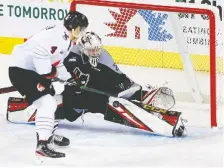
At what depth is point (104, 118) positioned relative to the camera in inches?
118

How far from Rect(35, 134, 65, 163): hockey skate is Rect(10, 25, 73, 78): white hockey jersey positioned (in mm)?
239

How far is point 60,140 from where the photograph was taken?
2.88 metres

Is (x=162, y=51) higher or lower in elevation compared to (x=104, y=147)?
higher

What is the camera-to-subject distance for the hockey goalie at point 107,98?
295 cm

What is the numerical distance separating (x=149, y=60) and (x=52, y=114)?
0.46m

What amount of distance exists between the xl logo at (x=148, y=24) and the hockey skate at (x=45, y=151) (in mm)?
476

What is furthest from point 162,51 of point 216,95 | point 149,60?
point 216,95

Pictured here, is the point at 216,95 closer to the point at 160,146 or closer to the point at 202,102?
the point at 202,102

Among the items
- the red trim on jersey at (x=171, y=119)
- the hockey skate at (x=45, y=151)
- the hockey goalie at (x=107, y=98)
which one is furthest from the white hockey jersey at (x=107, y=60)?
the hockey skate at (x=45, y=151)

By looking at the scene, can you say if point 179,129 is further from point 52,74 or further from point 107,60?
point 52,74

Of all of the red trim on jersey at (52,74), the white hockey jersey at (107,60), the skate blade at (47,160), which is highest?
the white hockey jersey at (107,60)

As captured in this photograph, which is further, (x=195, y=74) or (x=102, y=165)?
(x=195, y=74)

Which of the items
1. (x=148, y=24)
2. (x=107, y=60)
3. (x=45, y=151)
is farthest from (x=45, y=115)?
(x=148, y=24)

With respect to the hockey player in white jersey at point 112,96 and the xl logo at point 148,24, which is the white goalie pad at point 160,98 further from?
the xl logo at point 148,24
